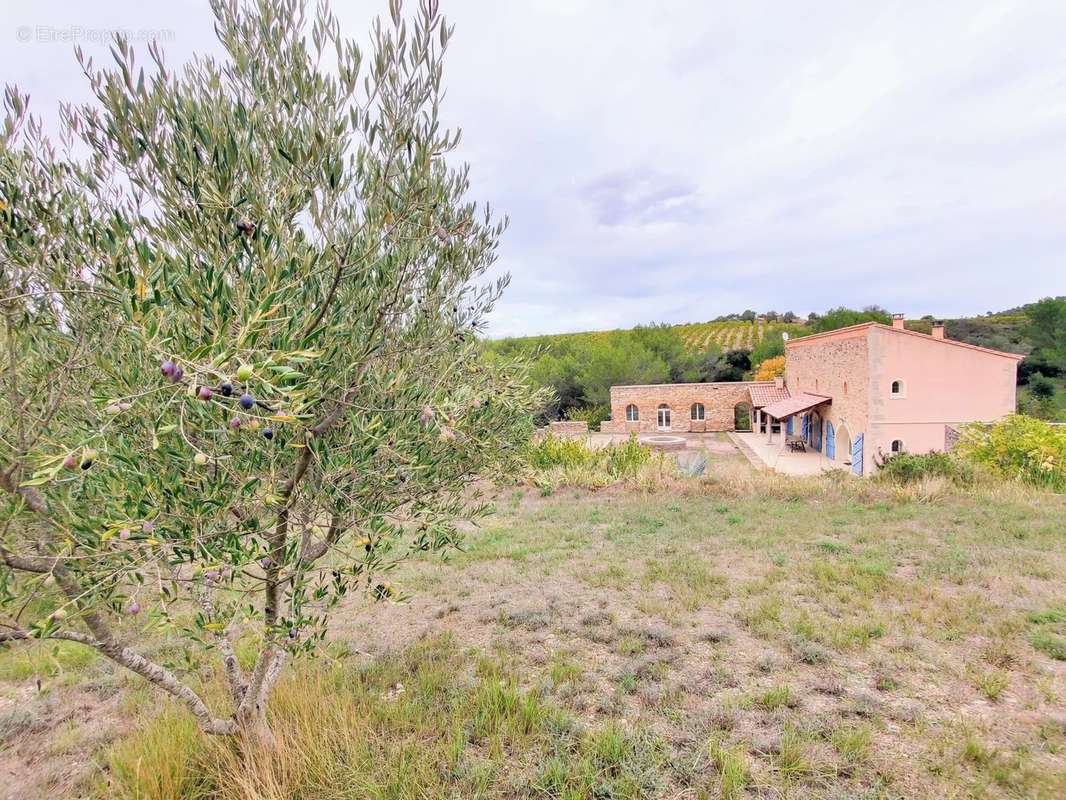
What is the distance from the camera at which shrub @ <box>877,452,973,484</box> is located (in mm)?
11359

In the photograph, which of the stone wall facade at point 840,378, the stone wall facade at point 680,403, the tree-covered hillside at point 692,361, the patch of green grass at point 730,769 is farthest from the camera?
the tree-covered hillside at point 692,361

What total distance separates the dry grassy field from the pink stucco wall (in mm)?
13304

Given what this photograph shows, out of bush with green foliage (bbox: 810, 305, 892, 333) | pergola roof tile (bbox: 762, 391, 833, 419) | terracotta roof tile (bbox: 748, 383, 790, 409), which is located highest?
bush with green foliage (bbox: 810, 305, 892, 333)

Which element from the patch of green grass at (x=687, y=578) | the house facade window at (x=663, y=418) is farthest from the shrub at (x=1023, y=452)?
the house facade window at (x=663, y=418)

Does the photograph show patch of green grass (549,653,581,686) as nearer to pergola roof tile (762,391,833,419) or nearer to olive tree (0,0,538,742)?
olive tree (0,0,538,742)

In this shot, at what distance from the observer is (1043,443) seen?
1189 cm

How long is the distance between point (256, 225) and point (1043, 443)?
16.8 metres

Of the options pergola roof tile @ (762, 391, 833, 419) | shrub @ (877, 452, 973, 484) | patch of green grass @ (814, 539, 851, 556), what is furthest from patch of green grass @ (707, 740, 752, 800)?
pergola roof tile @ (762, 391, 833, 419)

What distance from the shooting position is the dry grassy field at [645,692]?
3084 millimetres

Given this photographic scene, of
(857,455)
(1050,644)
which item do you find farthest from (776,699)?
(857,455)

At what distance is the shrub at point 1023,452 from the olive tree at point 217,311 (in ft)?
49.0

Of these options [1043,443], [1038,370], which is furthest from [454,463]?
[1038,370]

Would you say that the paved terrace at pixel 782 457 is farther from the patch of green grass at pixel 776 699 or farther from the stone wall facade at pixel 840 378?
the patch of green grass at pixel 776 699

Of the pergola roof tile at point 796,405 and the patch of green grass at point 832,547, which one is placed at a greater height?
the pergola roof tile at point 796,405
